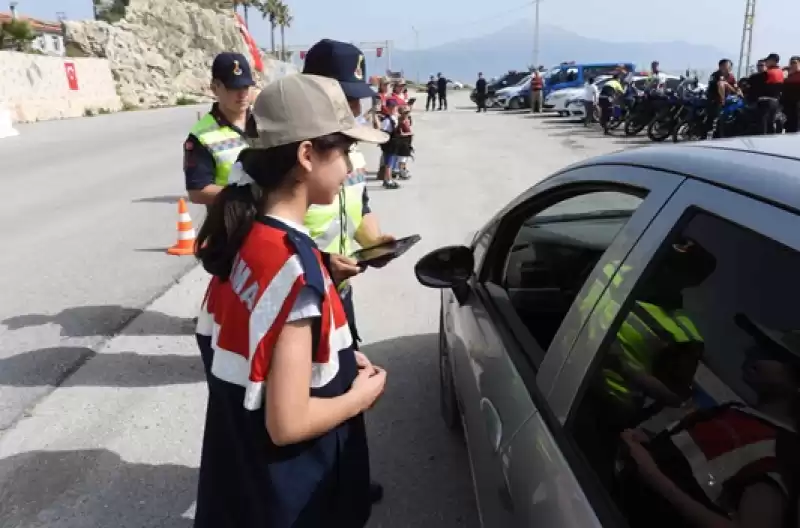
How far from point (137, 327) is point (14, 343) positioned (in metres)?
0.80

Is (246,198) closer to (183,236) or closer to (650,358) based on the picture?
(650,358)

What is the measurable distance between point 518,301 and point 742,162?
1251 millimetres

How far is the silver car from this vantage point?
1.19 m

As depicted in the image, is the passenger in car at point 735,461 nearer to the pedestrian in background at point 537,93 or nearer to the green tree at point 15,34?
the pedestrian in background at point 537,93

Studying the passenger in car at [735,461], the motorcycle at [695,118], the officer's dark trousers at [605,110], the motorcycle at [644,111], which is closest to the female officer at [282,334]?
the passenger in car at [735,461]

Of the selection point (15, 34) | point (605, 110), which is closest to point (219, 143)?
point (605, 110)

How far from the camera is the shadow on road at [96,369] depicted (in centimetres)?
415

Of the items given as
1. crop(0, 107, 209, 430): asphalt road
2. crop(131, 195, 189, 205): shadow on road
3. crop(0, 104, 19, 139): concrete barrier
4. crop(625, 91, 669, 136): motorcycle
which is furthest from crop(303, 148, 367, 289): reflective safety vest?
crop(0, 104, 19, 139): concrete barrier

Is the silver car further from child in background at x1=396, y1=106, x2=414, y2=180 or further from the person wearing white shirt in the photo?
the person wearing white shirt

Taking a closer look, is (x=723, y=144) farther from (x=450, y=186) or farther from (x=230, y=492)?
(x=450, y=186)

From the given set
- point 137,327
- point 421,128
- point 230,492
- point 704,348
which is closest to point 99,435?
point 137,327

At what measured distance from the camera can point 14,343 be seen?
4680 mm

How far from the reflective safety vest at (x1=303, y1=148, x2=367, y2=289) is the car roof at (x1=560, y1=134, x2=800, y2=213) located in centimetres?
124

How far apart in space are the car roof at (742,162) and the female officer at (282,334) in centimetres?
75
